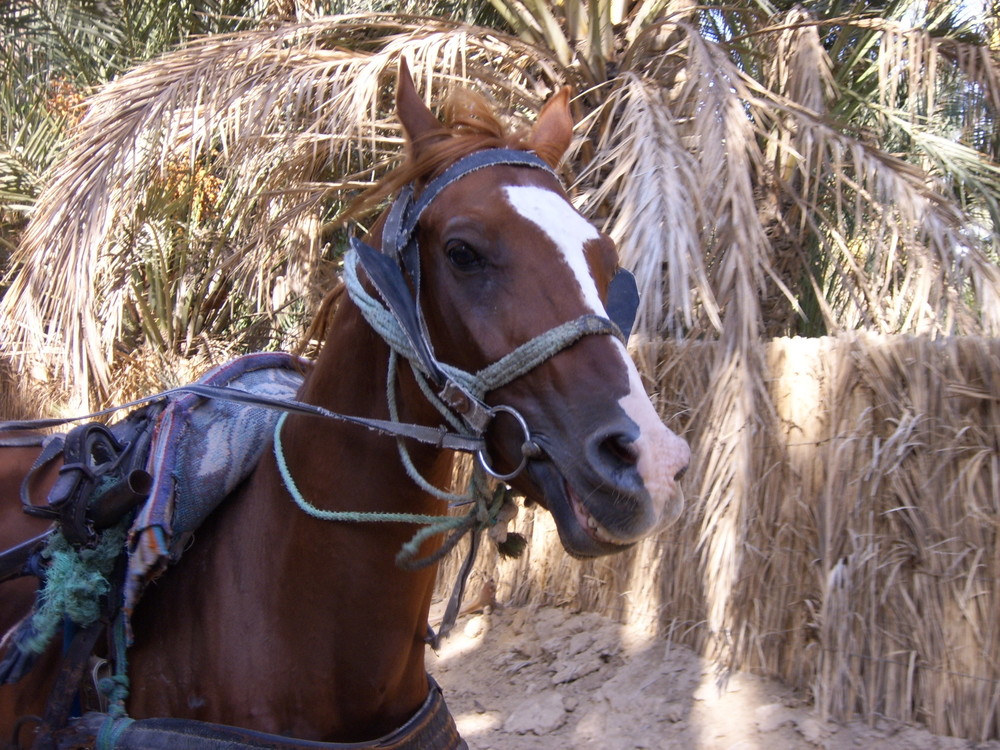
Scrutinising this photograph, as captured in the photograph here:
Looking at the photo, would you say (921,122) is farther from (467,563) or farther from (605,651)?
(467,563)

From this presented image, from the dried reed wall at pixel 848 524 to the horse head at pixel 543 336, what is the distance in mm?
2469

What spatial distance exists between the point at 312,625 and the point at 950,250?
13.7 feet

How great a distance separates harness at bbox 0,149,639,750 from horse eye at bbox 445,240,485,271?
0.34 ft

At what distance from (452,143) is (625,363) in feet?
2.16

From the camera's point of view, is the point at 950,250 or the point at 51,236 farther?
the point at 51,236

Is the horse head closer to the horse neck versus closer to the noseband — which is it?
the noseband

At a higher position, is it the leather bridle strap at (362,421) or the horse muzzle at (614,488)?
the leather bridle strap at (362,421)

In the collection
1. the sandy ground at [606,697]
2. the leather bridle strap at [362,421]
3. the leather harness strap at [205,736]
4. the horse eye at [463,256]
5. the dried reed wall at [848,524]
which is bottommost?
the sandy ground at [606,697]

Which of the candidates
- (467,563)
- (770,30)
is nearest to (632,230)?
(770,30)

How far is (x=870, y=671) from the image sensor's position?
3.87 metres

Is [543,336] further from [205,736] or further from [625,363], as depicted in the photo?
[205,736]

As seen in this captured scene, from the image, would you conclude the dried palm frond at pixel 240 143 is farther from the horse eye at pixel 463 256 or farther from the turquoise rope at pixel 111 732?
the horse eye at pixel 463 256

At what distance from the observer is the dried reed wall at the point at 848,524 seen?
12.0ft

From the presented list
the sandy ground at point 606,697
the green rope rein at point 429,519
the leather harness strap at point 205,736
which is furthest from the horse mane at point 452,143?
the sandy ground at point 606,697
